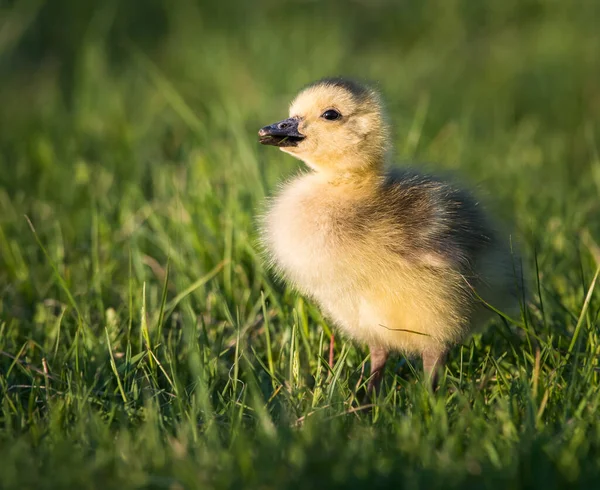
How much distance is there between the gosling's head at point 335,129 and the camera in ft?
10.5

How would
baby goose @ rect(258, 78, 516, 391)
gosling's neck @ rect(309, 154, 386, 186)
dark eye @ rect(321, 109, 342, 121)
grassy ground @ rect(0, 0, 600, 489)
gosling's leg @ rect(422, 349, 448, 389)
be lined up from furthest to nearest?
dark eye @ rect(321, 109, 342, 121) → gosling's neck @ rect(309, 154, 386, 186) → gosling's leg @ rect(422, 349, 448, 389) → baby goose @ rect(258, 78, 516, 391) → grassy ground @ rect(0, 0, 600, 489)

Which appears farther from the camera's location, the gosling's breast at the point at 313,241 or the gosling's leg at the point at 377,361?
the gosling's leg at the point at 377,361

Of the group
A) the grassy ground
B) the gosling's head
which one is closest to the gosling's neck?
the gosling's head

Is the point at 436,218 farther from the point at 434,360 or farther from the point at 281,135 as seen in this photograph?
Result: the point at 281,135

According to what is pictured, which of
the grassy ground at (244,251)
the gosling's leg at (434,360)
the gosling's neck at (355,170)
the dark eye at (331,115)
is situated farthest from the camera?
the dark eye at (331,115)

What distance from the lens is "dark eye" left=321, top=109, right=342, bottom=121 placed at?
3.28 meters

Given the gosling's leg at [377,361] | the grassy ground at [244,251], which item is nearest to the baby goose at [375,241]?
the gosling's leg at [377,361]

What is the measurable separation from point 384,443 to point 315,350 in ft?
3.19

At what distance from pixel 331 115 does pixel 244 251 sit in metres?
0.88

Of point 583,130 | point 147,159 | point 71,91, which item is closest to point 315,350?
point 147,159

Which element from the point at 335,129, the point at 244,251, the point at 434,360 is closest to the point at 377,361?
the point at 434,360

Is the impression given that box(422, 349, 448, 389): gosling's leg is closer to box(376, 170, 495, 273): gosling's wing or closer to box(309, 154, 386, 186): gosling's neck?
box(376, 170, 495, 273): gosling's wing

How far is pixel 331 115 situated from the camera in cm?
328

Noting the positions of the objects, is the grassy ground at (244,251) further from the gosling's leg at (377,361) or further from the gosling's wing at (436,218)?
the gosling's wing at (436,218)
